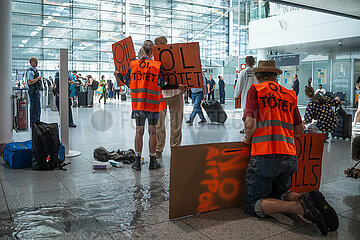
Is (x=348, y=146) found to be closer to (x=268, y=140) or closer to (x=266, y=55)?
(x=268, y=140)

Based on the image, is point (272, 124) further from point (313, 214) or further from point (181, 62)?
point (181, 62)

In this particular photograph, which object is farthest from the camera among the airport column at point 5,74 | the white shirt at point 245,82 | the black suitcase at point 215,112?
the black suitcase at point 215,112

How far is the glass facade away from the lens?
2852 centimetres

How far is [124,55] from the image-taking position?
5.36 m

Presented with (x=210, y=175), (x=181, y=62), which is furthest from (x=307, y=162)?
(x=181, y=62)

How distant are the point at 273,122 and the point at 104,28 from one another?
31423mm

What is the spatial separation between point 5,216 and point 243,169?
225 centimetres

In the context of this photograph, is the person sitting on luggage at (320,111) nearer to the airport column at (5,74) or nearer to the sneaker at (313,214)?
the sneaker at (313,214)

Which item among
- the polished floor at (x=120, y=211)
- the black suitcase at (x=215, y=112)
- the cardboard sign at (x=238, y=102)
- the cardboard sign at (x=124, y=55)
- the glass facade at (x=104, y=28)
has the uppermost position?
the glass facade at (x=104, y=28)

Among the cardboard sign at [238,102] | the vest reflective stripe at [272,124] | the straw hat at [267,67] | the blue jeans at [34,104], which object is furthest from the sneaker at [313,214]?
the blue jeans at [34,104]

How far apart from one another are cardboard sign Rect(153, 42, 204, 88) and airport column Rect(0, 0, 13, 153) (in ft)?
9.14

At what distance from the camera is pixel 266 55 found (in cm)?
2028

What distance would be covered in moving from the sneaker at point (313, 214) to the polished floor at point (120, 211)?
76mm

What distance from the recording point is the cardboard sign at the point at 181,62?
4863 millimetres
